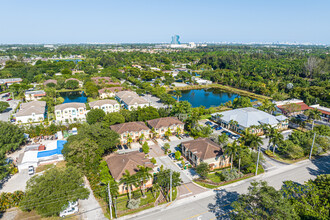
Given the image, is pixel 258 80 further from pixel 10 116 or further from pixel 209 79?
pixel 10 116

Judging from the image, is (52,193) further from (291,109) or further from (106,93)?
(291,109)

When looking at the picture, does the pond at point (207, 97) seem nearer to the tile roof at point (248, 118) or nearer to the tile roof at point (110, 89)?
the tile roof at point (248, 118)

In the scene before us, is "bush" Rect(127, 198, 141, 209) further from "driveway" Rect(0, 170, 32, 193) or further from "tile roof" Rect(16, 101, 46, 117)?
"tile roof" Rect(16, 101, 46, 117)

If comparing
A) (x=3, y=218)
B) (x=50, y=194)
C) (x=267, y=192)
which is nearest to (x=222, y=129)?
(x=267, y=192)

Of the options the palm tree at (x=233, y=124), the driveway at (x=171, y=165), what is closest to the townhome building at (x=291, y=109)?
the palm tree at (x=233, y=124)

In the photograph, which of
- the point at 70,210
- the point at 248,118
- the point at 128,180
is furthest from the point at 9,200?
the point at 248,118
